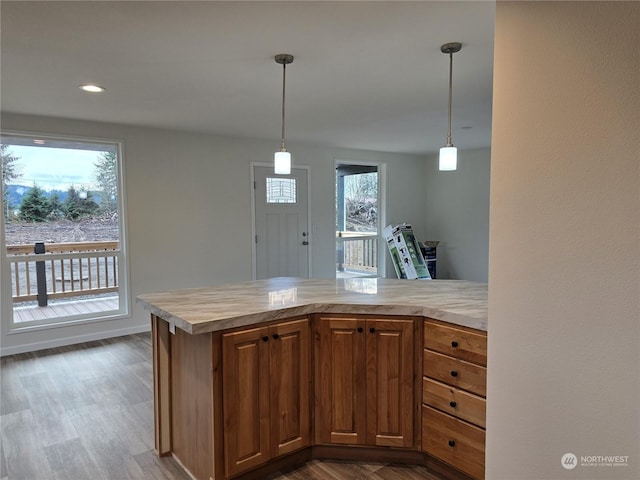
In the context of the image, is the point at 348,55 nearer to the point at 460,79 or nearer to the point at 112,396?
the point at 460,79

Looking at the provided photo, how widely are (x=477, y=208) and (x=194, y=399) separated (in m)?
5.94

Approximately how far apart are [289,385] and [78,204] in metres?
3.62

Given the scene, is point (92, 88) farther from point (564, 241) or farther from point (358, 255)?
point (358, 255)

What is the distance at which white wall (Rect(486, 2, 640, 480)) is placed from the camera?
4.07ft

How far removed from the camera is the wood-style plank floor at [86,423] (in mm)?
2264

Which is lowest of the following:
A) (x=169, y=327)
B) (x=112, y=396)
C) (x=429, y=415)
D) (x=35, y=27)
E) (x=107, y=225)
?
(x=112, y=396)

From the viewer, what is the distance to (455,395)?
2062 mm

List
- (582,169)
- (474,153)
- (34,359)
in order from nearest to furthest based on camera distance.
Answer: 1. (582,169)
2. (34,359)
3. (474,153)

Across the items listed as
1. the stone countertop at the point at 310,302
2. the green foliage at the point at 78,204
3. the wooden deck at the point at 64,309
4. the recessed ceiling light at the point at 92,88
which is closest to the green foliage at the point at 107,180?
the green foliage at the point at 78,204

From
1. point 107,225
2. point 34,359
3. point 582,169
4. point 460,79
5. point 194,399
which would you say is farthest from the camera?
point 107,225

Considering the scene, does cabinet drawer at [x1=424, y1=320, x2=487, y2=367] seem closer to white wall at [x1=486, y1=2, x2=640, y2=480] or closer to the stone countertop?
the stone countertop

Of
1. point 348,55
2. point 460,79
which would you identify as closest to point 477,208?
point 460,79

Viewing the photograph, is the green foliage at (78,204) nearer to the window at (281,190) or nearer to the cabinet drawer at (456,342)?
the window at (281,190)

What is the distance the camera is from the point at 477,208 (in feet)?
22.7
